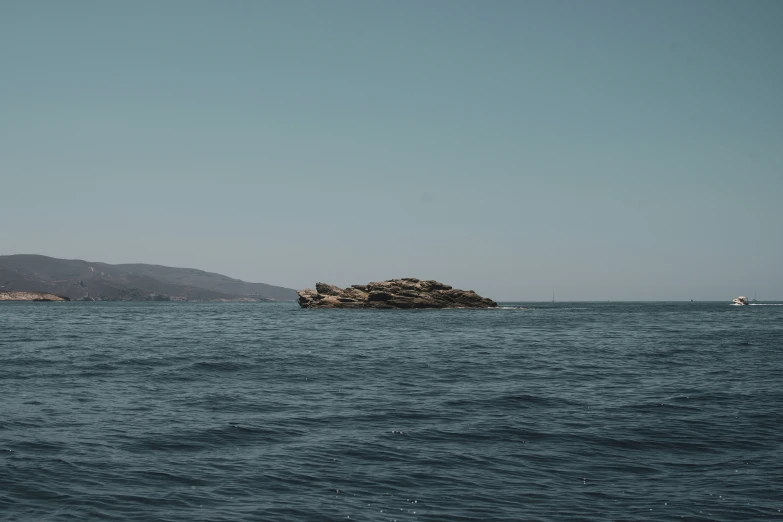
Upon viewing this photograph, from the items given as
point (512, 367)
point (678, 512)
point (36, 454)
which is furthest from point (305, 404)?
point (512, 367)

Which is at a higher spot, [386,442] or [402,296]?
[402,296]

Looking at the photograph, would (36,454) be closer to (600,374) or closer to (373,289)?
(600,374)

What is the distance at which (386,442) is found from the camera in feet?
53.0

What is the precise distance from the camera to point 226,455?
1476cm

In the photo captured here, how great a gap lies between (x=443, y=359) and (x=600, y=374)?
10.3m

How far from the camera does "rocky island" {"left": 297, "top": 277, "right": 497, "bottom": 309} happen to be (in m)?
151

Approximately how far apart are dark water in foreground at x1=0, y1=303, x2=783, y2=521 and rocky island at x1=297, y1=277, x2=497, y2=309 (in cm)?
11735

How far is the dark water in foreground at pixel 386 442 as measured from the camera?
1148 cm

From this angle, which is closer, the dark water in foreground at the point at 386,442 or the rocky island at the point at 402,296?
the dark water in foreground at the point at 386,442

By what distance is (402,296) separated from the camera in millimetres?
150375

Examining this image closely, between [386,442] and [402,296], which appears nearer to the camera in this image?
[386,442]

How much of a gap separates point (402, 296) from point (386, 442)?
134 meters

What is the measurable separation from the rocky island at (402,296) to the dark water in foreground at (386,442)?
11735 cm

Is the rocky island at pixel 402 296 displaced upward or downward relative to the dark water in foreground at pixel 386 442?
upward
